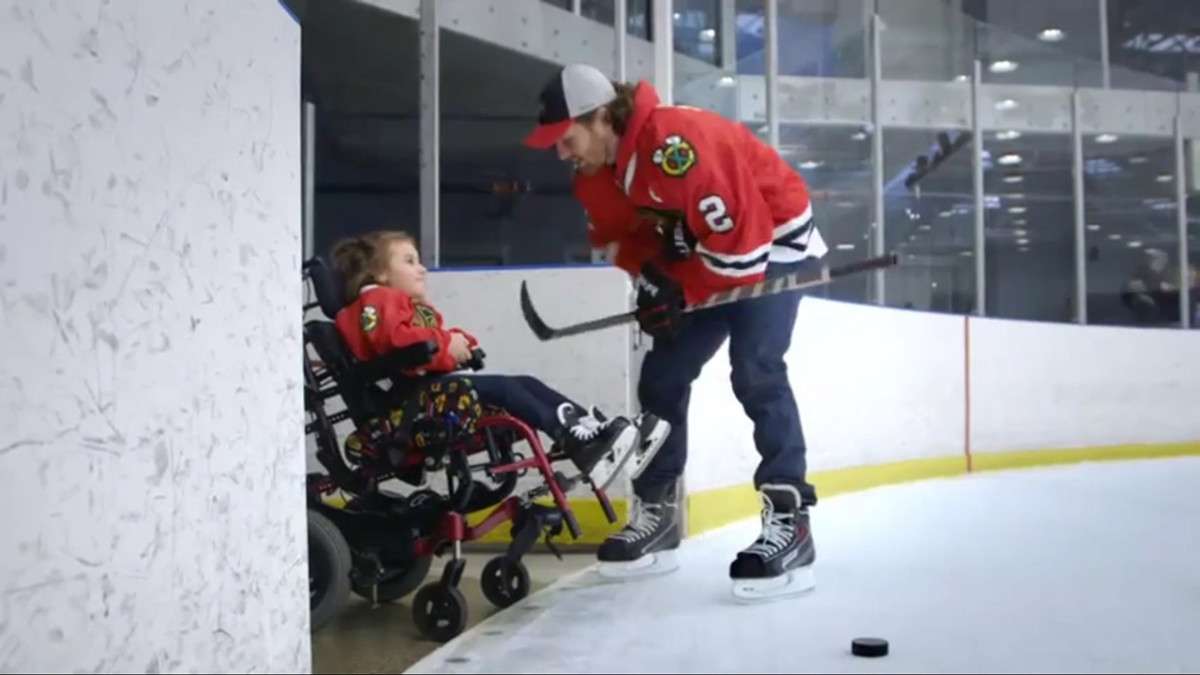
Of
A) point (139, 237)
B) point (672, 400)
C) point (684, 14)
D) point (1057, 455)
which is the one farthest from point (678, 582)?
point (1057, 455)

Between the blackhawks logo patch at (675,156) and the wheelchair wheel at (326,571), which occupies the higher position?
the blackhawks logo patch at (675,156)

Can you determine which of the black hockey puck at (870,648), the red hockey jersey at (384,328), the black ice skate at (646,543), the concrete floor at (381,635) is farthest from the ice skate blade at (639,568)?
the black hockey puck at (870,648)

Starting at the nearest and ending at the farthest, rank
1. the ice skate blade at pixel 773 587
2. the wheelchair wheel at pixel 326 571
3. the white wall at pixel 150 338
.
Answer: the white wall at pixel 150 338 → the wheelchair wheel at pixel 326 571 → the ice skate blade at pixel 773 587

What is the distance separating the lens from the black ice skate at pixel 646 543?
2354 mm

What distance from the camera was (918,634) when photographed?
177 cm

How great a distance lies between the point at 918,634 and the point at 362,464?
98cm

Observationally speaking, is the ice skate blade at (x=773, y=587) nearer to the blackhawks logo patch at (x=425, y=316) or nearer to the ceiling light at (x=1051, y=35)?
the blackhawks logo patch at (x=425, y=316)

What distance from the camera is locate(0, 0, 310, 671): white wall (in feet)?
3.33

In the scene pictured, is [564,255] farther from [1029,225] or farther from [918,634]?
[918,634]

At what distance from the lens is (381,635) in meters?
1.94

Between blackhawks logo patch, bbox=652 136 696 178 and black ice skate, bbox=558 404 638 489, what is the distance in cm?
44

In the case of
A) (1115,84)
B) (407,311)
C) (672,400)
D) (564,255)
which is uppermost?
(1115,84)

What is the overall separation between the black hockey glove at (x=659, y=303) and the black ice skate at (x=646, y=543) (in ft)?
1.09

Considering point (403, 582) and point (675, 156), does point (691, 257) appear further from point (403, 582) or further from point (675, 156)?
point (403, 582)
